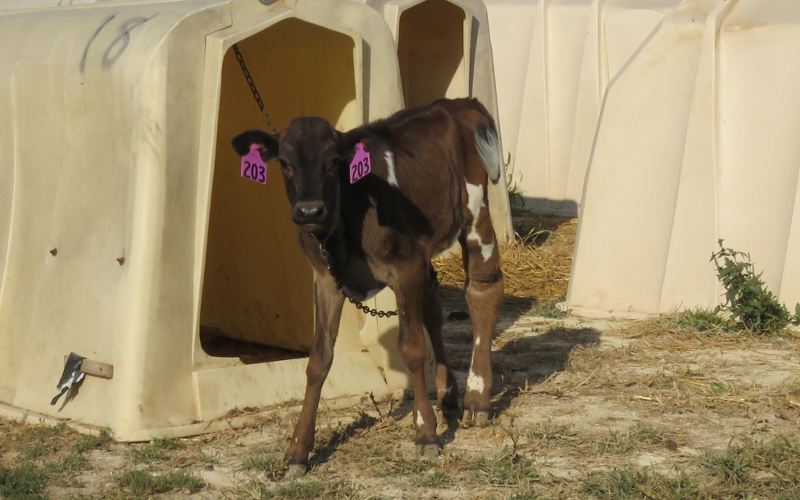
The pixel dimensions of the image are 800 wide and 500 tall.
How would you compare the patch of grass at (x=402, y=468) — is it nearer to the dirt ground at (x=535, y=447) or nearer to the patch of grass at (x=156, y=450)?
the dirt ground at (x=535, y=447)

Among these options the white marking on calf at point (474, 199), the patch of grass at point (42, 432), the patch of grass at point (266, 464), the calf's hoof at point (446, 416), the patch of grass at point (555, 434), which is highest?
the white marking on calf at point (474, 199)

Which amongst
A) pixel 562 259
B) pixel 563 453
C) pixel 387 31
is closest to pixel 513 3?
pixel 562 259

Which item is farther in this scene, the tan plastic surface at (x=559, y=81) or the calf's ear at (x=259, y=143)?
the tan plastic surface at (x=559, y=81)

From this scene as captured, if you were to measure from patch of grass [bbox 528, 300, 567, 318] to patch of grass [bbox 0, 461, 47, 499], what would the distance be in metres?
5.00

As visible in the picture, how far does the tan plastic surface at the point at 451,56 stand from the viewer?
1380 cm

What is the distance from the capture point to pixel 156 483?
684 centimetres

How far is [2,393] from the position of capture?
850 centimetres

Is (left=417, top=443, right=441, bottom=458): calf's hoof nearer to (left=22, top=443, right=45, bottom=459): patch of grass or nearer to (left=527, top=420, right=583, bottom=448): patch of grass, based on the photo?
(left=527, top=420, right=583, bottom=448): patch of grass

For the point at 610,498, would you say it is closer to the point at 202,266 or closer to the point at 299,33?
the point at 202,266

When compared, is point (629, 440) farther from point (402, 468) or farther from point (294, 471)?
point (294, 471)

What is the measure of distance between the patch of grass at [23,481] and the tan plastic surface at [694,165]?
17.2 feet

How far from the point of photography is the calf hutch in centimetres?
770

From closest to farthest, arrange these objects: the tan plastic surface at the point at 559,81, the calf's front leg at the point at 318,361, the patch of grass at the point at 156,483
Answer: the patch of grass at the point at 156,483
the calf's front leg at the point at 318,361
the tan plastic surface at the point at 559,81

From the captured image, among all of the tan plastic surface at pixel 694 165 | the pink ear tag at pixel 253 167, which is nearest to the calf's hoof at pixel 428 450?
the pink ear tag at pixel 253 167
